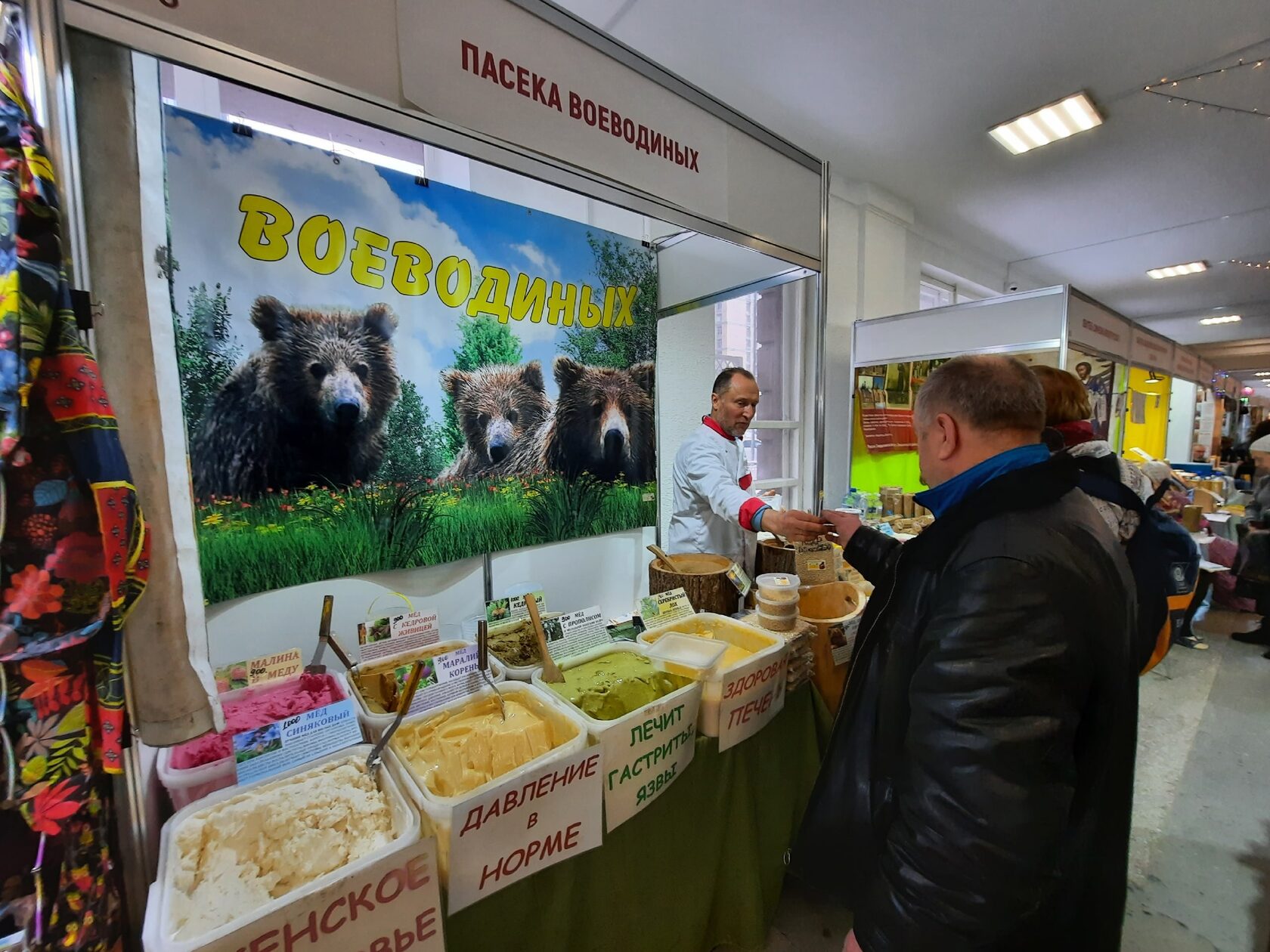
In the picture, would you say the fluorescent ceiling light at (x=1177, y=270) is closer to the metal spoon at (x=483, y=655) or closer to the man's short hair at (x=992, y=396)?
the man's short hair at (x=992, y=396)

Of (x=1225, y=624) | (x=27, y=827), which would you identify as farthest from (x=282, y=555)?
(x=1225, y=624)

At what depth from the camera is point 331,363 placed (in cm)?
191

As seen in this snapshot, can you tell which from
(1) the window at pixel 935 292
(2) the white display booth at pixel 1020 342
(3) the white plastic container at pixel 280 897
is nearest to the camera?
→ (3) the white plastic container at pixel 280 897

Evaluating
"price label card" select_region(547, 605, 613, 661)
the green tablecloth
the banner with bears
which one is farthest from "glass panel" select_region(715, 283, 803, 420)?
"price label card" select_region(547, 605, 613, 661)

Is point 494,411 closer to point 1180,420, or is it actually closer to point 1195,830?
point 1195,830

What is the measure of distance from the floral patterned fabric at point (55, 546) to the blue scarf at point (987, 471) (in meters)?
1.27

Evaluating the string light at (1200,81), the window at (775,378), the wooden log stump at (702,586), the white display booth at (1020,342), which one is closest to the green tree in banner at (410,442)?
the wooden log stump at (702,586)

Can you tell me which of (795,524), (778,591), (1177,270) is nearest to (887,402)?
(795,524)

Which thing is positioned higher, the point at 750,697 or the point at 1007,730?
the point at 1007,730

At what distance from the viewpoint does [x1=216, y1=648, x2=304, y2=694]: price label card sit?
43.9 inches

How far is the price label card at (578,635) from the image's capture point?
4.12 ft

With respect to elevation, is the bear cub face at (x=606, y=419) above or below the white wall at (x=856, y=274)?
below

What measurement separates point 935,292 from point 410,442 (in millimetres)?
5621

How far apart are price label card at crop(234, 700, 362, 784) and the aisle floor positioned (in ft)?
4.29
